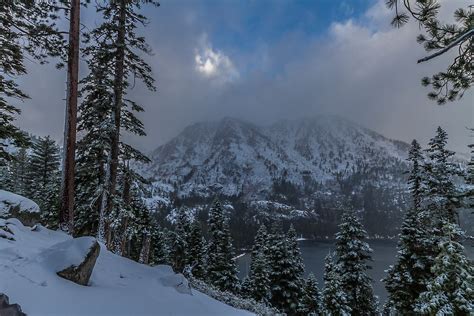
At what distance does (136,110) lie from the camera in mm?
14680

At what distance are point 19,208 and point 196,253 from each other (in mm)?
26724

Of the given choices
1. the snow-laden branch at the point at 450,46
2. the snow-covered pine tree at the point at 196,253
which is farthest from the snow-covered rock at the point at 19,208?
the snow-covered pine tree at the point at 196,253

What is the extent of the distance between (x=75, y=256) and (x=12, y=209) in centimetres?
455

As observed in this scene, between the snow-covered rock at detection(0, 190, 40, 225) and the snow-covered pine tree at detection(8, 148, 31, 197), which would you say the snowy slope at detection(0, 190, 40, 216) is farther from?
the snow-covered pine tree at detection(8, 148, 31, 197)

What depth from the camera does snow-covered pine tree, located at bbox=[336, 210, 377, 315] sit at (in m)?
22.5

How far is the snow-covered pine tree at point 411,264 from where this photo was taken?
1872 centimetres

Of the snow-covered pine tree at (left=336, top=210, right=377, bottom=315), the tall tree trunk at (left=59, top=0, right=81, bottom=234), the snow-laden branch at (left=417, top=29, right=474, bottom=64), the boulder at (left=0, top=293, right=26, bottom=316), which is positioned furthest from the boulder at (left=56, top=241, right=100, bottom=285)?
the snow-covered pine tree at (left=336, top=210, right=377, bottom=315)

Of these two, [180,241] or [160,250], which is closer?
[180,241]

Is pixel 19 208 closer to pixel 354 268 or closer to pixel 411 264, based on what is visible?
pixel 411 264

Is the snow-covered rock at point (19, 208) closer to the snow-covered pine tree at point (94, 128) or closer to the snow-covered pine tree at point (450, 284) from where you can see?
the snow-covered pine tree at point (94, 128)

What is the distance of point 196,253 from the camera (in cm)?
3462

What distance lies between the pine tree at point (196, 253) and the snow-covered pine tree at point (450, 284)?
955 inches

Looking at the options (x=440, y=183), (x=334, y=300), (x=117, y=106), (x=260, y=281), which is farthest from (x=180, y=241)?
(x=440, y=183)

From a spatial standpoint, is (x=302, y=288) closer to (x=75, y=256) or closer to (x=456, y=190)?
(x=456, y=190)
